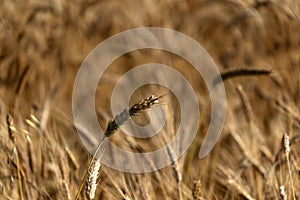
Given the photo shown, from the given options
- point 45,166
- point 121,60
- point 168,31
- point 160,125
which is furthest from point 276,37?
point 45,166

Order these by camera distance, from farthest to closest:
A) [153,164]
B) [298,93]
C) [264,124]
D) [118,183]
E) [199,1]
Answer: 1. [199,1]
2. [264,124]
3. [298,93]
4. [153,164]
5. [118,183]

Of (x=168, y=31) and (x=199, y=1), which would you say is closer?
(x=168, y=31)

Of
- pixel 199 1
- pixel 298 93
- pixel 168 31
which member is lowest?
pixel 298 93

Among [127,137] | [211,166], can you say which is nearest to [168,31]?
[211,166]

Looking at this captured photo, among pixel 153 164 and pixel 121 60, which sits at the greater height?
pixel 121 60

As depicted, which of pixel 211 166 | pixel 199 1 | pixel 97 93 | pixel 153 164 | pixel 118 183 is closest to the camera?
pixel 118 183

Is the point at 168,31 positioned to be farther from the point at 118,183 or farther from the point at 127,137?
the point at 118,183

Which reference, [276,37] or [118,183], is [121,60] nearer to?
[276,37]
